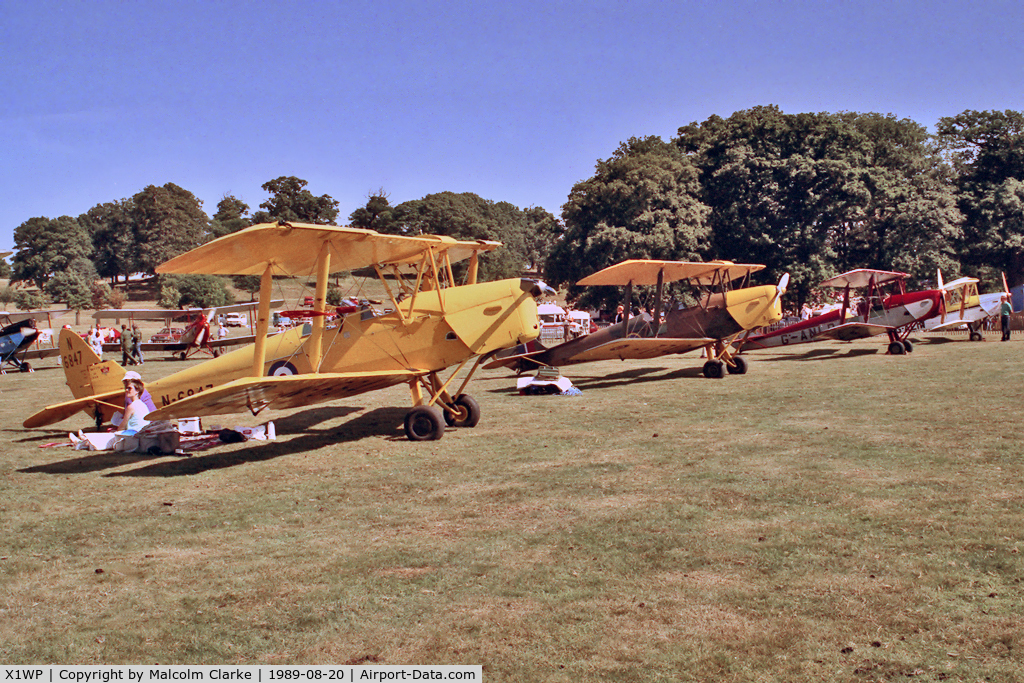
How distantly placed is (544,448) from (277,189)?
74278 mm

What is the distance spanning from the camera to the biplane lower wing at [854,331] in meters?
22.5

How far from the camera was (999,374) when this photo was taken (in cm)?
1451

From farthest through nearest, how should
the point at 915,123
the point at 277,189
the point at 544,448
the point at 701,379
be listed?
1. the point at 277,189
2. the point at 915,123
3. the point at 701,379
4. the point at 544,448

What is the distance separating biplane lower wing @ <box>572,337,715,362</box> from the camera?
16.9 meters

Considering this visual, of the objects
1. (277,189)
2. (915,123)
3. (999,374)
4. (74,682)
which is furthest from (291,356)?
(277,189)

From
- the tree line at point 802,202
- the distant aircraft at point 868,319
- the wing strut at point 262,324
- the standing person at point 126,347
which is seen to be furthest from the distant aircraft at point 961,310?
the standing person at point 126,347

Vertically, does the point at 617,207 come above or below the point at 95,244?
below

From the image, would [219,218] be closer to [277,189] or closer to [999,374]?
[277,189]

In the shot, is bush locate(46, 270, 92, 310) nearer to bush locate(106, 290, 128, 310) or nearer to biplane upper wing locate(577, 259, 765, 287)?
bush locate(106, 290, 128, 310)

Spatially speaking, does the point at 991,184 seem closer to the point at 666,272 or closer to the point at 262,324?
the point at 666,272

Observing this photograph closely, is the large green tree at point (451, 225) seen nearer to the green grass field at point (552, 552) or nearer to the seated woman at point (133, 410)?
the seated woman at point (133, 410)

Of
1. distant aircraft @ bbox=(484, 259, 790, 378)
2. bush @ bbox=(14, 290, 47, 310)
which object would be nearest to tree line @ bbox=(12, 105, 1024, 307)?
distant aircraft @ bbox=(484, 259, 790, 378)

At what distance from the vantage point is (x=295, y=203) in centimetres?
7644

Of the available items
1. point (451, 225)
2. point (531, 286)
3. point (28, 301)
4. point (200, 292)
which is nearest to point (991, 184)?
point (451, 225)
